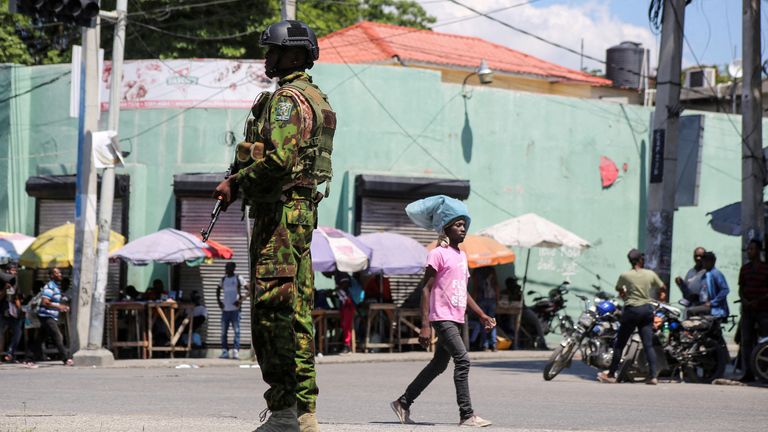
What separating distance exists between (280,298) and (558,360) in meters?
11.1

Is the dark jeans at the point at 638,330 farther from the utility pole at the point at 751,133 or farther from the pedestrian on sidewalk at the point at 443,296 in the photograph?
the pedestrian on sidewalk at the point at 443,296

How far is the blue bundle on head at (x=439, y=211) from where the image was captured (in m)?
10.2

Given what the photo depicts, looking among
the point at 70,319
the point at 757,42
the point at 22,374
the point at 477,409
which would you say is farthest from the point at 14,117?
the point at 477,409

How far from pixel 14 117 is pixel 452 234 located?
18929mm

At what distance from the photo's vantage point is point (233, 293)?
23641 mm

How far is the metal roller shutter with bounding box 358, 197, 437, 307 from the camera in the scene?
26.5m

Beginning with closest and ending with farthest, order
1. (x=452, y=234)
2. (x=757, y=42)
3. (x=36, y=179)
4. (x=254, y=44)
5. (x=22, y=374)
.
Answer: (x=452, y=234) → (x=22, y=374) → (x=757, y=42) → (x=36, y=179) → (x=254, y=44)

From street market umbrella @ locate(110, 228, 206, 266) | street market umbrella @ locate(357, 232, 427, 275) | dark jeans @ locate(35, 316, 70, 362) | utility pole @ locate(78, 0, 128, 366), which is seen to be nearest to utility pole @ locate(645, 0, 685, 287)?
street market umbrella @ locate(357, 232, 427, 275)

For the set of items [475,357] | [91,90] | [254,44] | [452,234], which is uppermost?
[254,44]

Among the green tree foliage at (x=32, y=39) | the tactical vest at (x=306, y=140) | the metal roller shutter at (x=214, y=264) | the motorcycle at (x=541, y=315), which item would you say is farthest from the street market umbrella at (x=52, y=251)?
the tactical vest at (x=306, y=140)

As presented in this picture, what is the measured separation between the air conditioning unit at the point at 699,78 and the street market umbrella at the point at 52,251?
76.8 feet

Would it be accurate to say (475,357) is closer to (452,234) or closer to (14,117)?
(14,117)

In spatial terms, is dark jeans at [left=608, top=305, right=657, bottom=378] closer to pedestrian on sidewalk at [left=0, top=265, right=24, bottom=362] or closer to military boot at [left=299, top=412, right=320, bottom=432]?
military boot at [left=299, top=412, right=320, bottom=432]

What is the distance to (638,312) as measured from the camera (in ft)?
54.5
